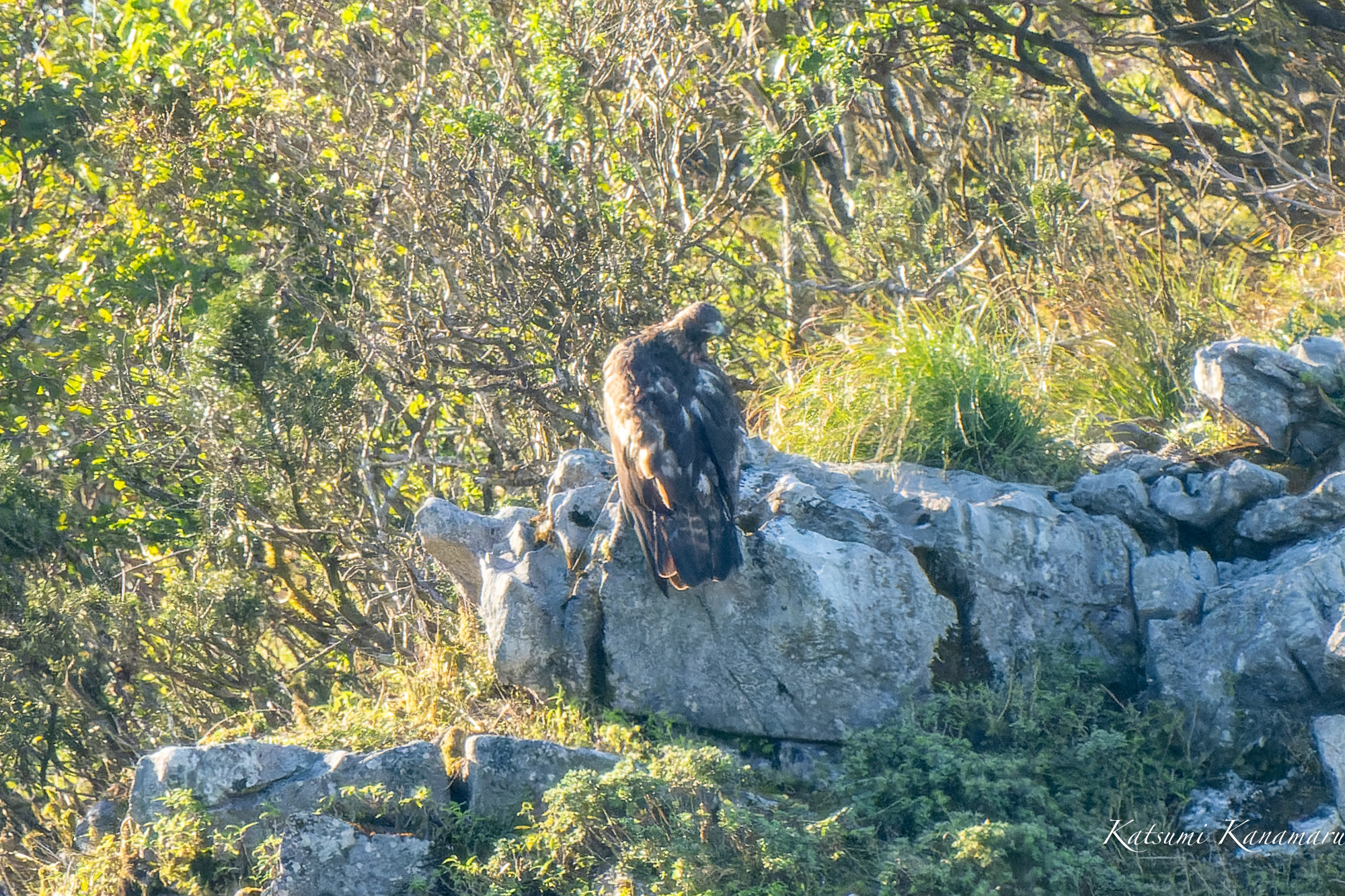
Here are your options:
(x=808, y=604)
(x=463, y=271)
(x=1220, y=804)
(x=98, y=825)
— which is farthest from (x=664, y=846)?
(x=463, y=271)

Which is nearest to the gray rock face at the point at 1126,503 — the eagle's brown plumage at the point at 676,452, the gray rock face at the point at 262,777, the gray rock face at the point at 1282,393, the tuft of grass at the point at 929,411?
the tuft of grass at the point at 929,411

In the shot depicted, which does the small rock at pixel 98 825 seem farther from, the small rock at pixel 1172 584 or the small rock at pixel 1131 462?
the small rock at pixel 1131 462

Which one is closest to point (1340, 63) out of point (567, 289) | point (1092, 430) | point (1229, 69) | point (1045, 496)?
point (1229, 69)

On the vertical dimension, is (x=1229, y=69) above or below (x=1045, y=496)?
above

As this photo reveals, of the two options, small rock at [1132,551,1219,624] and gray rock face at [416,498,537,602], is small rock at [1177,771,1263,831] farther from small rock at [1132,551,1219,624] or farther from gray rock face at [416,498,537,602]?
gray rock face at [416,498,537,602]

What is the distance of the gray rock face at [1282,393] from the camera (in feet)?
22.3

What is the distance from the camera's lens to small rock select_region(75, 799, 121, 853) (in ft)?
18.5

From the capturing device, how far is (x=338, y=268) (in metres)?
8.74

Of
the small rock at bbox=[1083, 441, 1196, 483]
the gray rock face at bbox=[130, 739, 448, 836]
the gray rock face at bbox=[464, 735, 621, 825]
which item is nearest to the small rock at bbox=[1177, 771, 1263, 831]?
the small rock at bbox=[1083, 441, 1196, 483]

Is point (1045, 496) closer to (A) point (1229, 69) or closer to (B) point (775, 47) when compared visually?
(B) point (775, 47)

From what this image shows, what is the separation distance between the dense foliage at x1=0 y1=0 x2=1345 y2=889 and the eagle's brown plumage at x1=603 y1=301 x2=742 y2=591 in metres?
1.25

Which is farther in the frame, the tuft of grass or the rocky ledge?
the tuft of grass

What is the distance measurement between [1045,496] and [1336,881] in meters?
2.28

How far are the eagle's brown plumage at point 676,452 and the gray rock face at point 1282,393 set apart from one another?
100 inches
